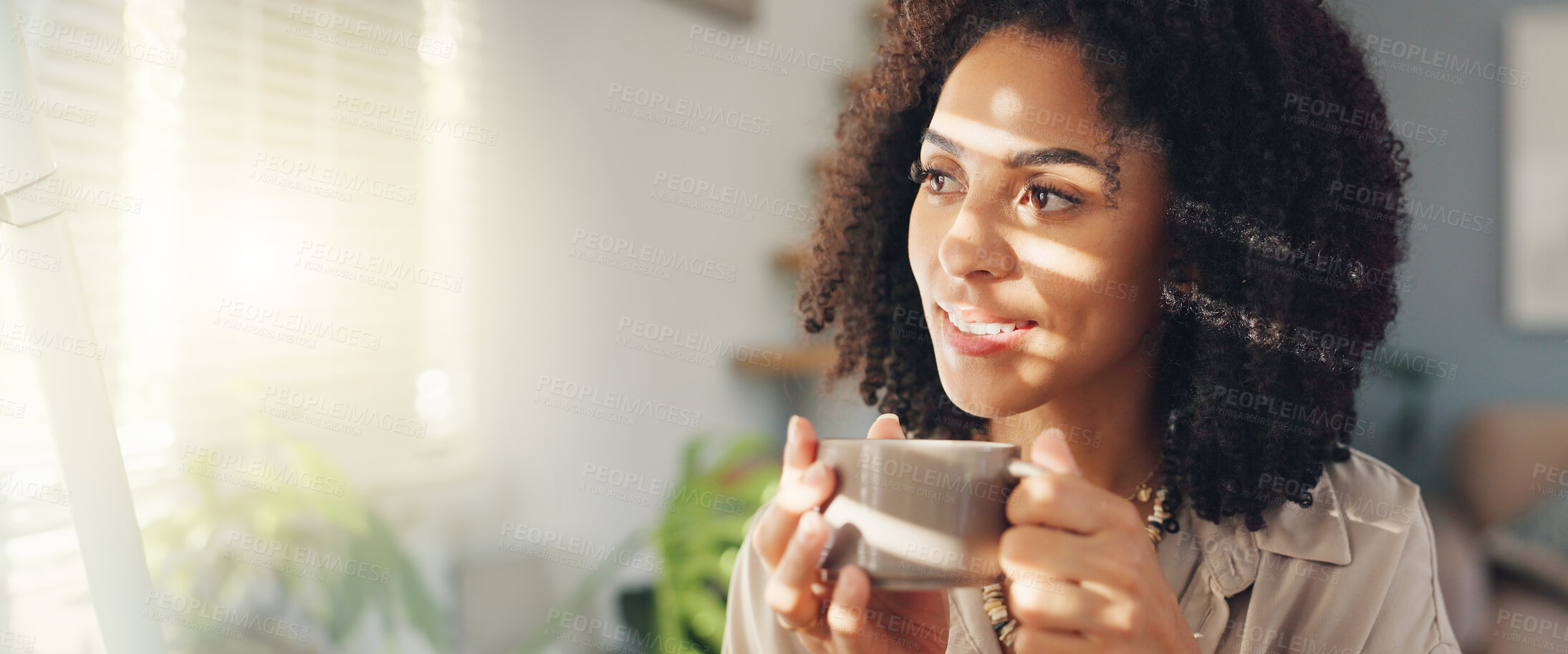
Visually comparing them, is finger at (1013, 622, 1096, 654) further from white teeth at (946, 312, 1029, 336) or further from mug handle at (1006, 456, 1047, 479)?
white teeth at (946, 312, 1029, 336)

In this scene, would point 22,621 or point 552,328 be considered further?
point 552,328

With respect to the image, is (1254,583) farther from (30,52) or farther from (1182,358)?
(30,52)

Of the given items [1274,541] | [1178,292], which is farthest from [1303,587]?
[1178,292]

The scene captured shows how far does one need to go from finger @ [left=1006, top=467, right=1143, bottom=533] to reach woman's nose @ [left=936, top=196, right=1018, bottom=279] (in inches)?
9.9

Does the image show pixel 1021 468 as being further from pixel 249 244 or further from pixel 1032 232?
pixel 249 244

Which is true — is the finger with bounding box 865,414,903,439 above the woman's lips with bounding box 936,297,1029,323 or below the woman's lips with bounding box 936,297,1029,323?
below

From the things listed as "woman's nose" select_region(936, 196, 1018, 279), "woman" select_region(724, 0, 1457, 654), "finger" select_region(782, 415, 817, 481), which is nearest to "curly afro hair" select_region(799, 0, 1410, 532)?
"woman" select_region(724, 0, 1457, 654)

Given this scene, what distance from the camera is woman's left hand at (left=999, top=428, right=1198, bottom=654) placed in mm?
602

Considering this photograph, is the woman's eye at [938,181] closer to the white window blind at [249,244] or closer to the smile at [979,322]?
the smile at [979,322]

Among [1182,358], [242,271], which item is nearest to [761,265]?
[242,271]

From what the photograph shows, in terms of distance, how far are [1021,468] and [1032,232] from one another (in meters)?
0.28

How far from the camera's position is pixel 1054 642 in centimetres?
63

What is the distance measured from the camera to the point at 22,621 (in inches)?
42.6

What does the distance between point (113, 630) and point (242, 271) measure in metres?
0.73
